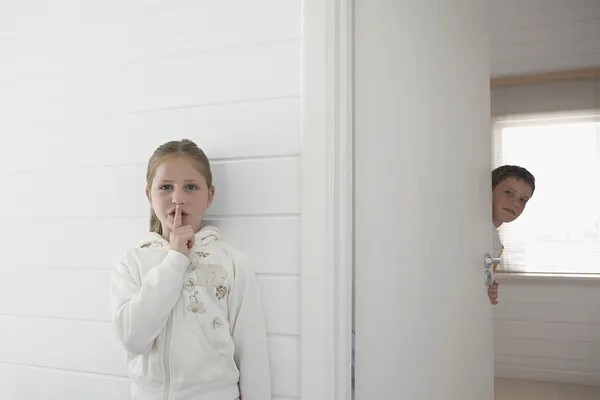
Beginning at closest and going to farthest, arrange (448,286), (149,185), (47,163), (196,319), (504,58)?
(196,319) → (149,185) → (448,286) → (47,163) → (504,58)

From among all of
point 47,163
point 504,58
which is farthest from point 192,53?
point 504,58

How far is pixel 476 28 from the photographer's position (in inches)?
58.6

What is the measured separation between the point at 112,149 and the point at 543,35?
1.58 meters

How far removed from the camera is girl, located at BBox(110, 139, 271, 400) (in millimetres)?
1024

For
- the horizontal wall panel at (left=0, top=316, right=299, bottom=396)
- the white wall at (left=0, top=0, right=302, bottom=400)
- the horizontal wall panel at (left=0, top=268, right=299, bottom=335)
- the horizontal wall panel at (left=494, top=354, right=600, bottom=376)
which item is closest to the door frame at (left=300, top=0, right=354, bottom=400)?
the white wall at (left=0, top=0, right=302, bottom=400)

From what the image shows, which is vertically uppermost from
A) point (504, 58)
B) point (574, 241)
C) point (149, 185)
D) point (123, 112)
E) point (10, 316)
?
point (504, 58)

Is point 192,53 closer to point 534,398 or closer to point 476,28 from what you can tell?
point 476,28

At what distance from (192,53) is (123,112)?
0.25 m

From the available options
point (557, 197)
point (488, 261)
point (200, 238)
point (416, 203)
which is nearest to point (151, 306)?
point (200, 238)

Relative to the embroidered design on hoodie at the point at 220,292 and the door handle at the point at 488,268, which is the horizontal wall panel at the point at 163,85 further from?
the door handle at the point at 488,268

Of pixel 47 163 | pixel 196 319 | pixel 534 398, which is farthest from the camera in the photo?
pixel 534 398

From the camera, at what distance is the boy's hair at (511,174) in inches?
61.6

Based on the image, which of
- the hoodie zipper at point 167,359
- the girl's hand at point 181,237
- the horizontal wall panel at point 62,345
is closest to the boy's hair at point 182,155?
the girl's hand at point 181,237

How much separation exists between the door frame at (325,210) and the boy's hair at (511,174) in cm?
67
